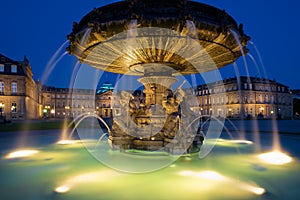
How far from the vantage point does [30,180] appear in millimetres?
4402

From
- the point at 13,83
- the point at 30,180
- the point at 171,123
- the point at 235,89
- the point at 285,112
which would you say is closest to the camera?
the point at 30,180

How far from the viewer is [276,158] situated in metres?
6.50

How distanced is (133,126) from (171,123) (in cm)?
151

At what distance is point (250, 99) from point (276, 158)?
249ft

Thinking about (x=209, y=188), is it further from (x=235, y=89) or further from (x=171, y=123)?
(x=235, y=89)

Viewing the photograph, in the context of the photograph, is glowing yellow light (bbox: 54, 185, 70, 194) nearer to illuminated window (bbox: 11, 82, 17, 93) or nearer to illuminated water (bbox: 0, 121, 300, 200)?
illuminated water (bbox: 0, 121, 300, 200)

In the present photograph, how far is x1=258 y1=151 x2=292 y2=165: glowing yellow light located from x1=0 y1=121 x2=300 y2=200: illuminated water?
0.17m

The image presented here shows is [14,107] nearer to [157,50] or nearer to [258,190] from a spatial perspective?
[157,50]

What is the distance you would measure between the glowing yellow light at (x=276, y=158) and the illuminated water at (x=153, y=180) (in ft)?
0.57

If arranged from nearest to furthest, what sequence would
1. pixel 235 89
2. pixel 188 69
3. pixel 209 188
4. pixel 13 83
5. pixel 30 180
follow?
pixel 209 188 → pixel 30 180 → pixel 188 69 → pixel 13 83 → pixel 235 89

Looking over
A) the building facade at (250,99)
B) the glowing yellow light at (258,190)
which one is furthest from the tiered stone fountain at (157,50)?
the building facade at (250,99)

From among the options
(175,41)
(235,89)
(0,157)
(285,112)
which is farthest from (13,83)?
(285,112)

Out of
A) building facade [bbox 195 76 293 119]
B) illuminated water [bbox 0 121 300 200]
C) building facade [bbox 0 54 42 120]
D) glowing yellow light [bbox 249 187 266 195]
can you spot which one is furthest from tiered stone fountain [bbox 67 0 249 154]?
building facade [bbox 195 76 293 119]

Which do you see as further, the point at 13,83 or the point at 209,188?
the point at 13,83
